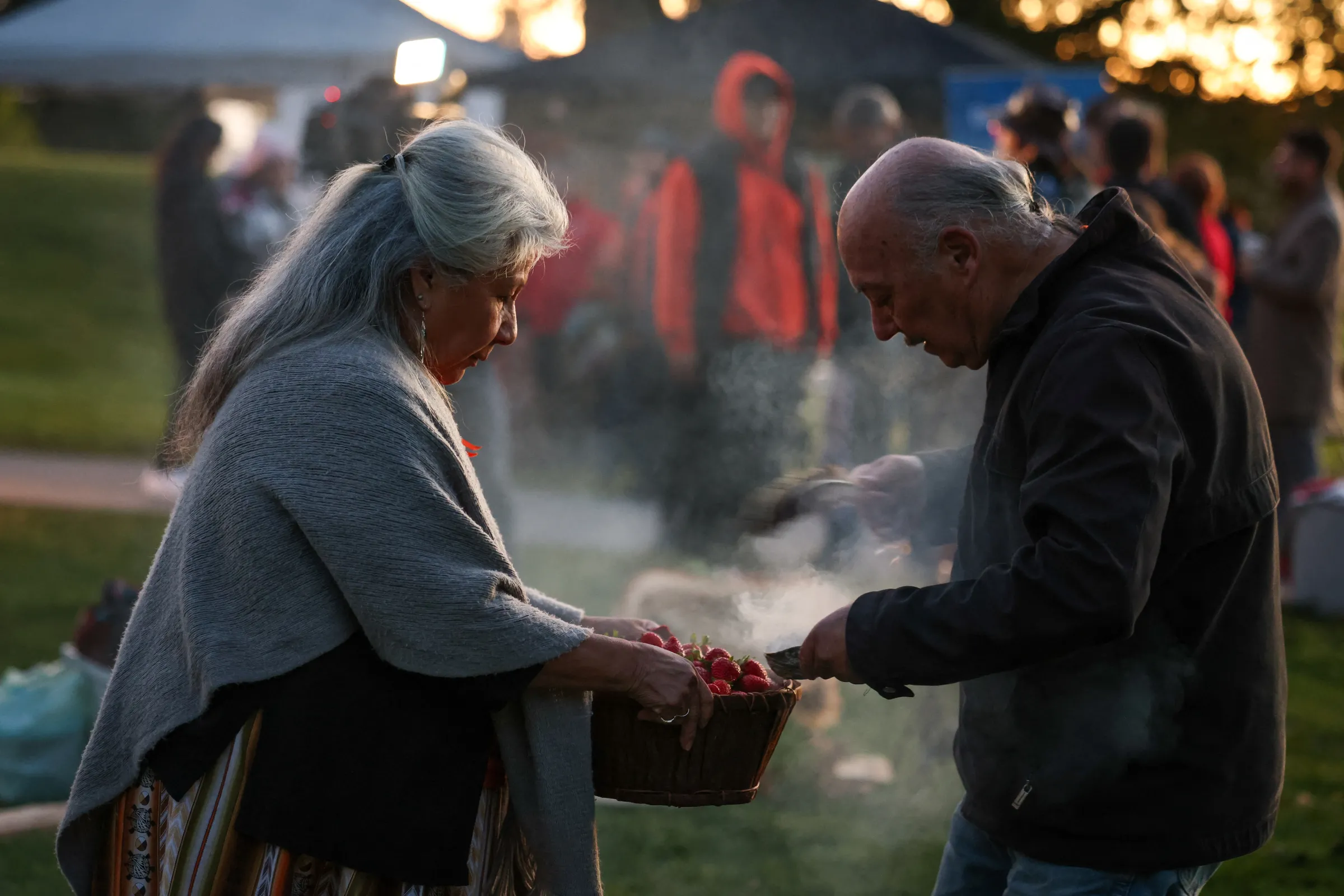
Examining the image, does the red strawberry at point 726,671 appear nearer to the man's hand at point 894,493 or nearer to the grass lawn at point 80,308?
the man's hand at point 894,493

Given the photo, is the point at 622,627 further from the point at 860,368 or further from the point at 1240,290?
the point at 1240,290

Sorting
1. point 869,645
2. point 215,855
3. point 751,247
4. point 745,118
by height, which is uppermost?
point 869,645

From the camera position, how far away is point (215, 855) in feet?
7.78

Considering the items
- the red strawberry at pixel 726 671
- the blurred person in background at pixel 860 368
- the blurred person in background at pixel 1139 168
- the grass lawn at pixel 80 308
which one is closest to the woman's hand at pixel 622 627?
the red strawberry at pixel 726 671

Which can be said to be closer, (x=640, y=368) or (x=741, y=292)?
(x=741, y=292)

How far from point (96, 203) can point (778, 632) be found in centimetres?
2889

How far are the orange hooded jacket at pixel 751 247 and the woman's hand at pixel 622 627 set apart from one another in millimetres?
5115

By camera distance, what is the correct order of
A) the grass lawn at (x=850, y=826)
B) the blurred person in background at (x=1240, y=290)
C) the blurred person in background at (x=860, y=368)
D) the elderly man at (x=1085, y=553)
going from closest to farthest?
the elderly man at (x=1085, y=553) < the grass lawn at (x=850, y=826) < the blurred person in background at (x=860, y=368) < the blurred person in background at (x=1240, y=290)

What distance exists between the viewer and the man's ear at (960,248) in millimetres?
2354

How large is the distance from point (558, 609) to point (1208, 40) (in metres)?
24.9

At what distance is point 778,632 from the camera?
10.6 feet

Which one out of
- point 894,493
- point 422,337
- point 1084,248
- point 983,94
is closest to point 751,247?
point 983,94

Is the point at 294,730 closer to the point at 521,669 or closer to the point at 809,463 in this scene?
the point at 521,669

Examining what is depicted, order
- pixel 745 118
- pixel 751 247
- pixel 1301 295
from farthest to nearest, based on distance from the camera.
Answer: pixel 1301 295 → pixel 751 247 → pixel 745 118
